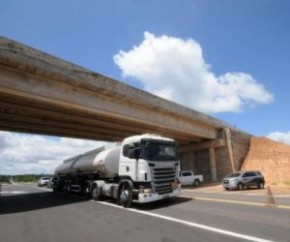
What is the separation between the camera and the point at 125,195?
16609 mm

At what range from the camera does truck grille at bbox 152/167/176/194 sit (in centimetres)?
1558

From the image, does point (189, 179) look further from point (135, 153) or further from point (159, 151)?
point (135, 153)

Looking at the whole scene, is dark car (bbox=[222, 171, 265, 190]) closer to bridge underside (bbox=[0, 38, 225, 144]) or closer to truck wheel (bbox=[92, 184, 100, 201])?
bridge underside (bbox=[0, 38, 225, 144])

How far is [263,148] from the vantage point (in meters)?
48.0

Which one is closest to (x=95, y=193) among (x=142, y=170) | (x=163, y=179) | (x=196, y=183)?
(x=163, y=179)

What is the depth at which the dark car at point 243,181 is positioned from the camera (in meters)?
31.1

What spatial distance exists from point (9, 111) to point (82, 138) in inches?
622

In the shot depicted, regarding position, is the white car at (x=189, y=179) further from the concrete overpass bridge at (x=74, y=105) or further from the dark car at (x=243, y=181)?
the dark car at (x=243, y=181)

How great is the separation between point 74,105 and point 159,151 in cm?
990

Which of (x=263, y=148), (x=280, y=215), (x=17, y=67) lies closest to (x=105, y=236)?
(x=280, y=215)

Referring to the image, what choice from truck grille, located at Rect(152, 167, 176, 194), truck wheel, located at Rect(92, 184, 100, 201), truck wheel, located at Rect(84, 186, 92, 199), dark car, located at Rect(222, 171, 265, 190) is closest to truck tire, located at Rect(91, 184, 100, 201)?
truck wheel, located at Rect(92, 184, 100, 201)

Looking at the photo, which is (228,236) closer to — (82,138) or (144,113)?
(144,113)

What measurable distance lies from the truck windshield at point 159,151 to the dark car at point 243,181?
1596 cm

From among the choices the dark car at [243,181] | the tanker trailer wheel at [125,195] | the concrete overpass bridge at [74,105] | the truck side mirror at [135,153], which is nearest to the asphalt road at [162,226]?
the tanker trailer wheel at [125,195]
